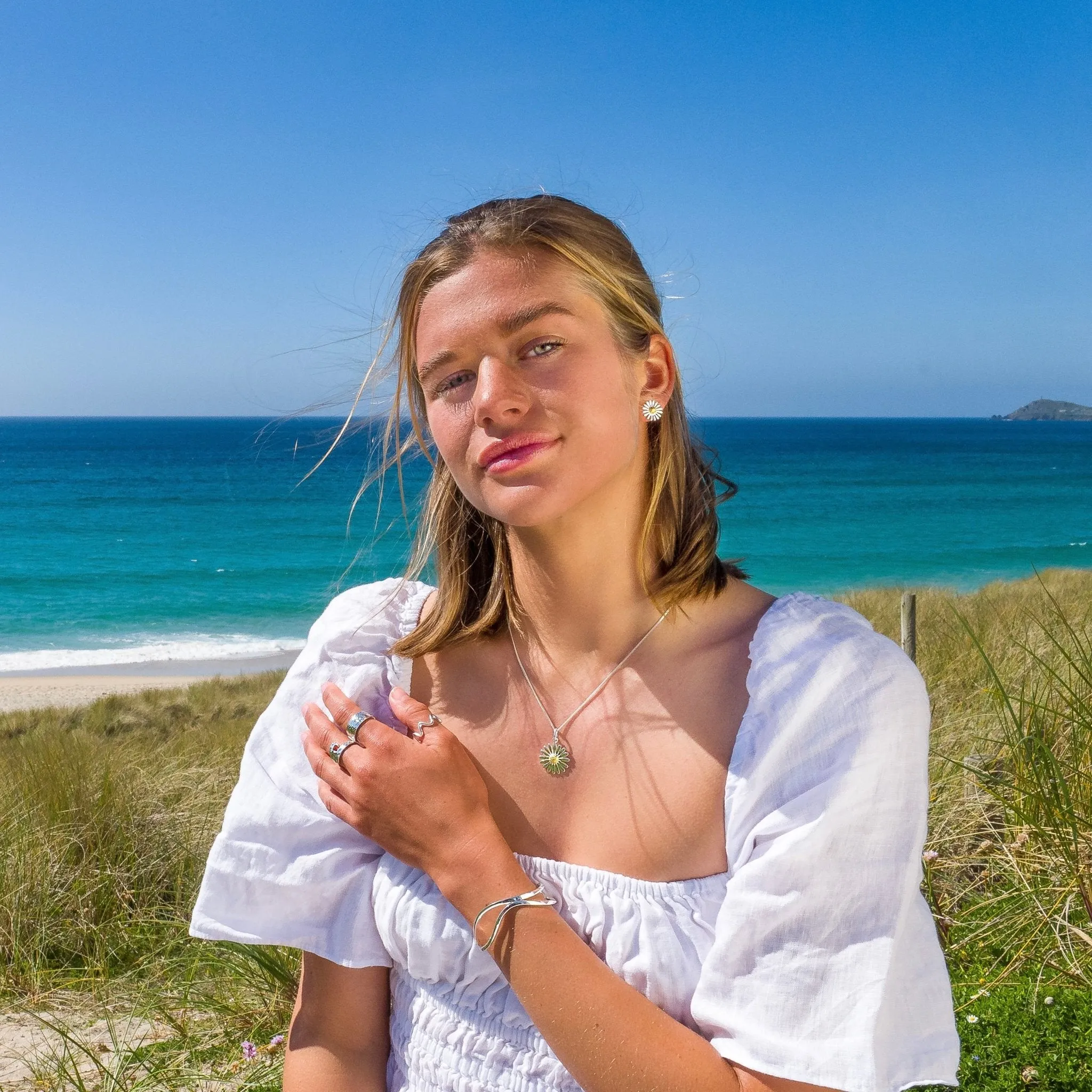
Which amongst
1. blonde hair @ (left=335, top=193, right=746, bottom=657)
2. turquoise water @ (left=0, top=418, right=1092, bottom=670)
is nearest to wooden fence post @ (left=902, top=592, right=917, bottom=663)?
turquoise water @ (left=0, top=418, right=1092, bottom=670)

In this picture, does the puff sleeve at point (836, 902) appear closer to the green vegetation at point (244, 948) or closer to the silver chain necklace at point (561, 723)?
the silver chain necklace at point (561, 723)

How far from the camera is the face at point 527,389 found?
149cm

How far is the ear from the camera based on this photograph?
5.47 feet

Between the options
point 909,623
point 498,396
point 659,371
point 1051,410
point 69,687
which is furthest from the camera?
point 1051,410

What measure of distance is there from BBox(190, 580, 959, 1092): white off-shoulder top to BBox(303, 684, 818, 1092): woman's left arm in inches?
2.4

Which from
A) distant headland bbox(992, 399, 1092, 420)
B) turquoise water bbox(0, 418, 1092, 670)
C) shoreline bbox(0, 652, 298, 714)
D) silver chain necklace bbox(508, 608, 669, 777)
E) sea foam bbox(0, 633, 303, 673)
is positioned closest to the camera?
silver chain necklace bbox(508, 608, 669, 777)

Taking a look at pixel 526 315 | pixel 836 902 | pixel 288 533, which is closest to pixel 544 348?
pixel 526 315

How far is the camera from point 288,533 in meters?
37.5

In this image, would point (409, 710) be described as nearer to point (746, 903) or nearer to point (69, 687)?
point (746, 903)

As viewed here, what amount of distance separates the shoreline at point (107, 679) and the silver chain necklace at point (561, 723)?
13.1 meters

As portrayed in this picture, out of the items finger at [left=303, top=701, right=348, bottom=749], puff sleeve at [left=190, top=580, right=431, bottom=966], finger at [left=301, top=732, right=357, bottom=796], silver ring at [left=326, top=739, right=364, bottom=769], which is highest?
finger at [left=303, top=701, right=348, bottom=749]

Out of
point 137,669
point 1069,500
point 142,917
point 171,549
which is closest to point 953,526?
point 1069,500

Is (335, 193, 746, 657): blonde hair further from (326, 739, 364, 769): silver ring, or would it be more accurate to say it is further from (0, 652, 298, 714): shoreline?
(0, 652, 298, 714): shoreline

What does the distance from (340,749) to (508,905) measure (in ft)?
1.18
